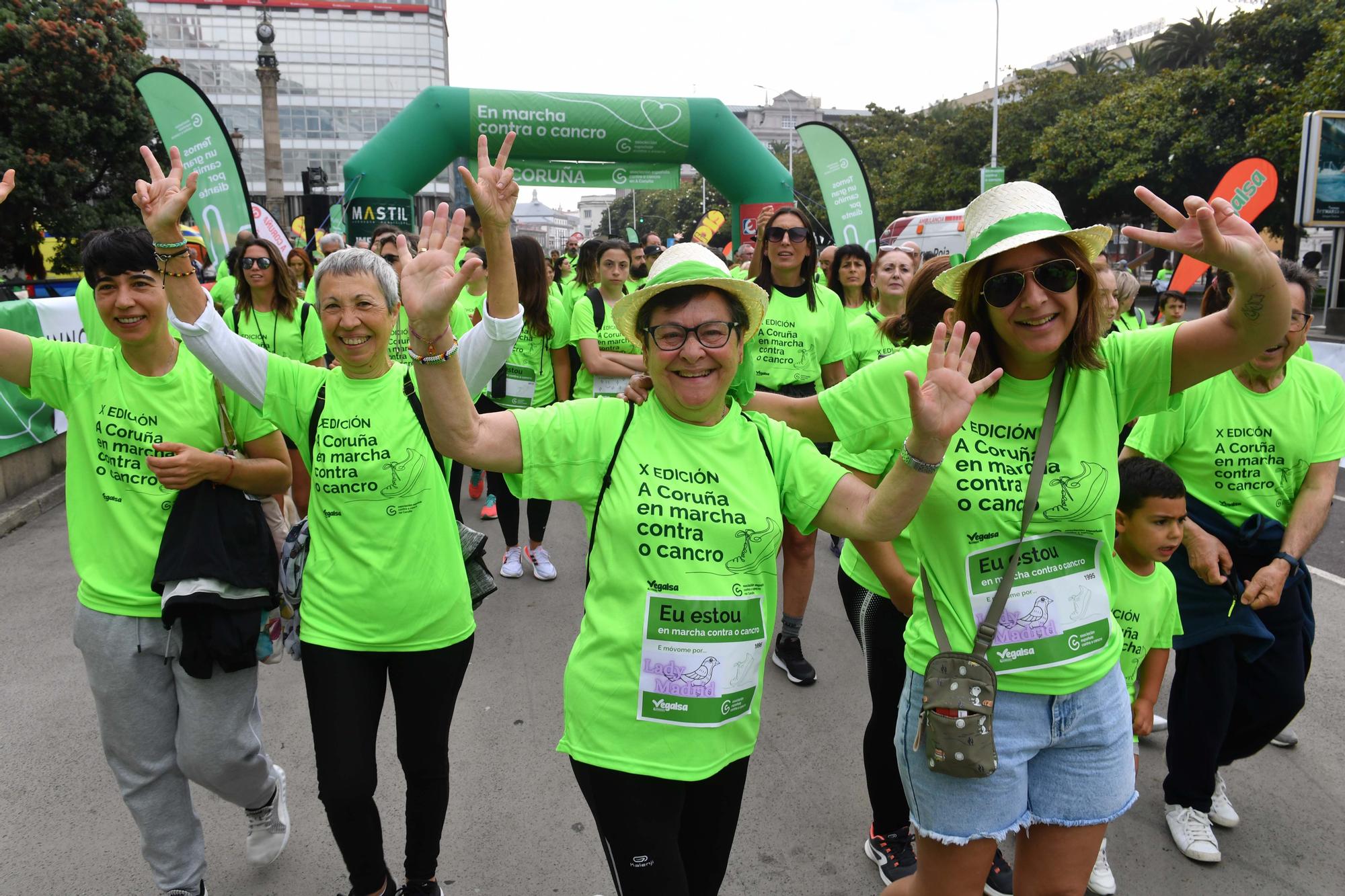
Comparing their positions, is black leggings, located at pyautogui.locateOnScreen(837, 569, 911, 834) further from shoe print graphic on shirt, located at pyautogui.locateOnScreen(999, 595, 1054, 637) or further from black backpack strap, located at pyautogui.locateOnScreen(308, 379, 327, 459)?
black backpack strap, located at pyautogui.locateOnScreen(308, 379, 327, 459)

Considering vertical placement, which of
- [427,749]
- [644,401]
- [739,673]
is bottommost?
[427,749]

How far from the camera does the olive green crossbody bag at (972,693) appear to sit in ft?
6.82

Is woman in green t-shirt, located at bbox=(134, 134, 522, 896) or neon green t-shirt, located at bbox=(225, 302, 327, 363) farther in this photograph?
neon green t-shirt, located at bbox=(225, 302, 327, 363)

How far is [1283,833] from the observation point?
3.36 metres

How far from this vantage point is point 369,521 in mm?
2664

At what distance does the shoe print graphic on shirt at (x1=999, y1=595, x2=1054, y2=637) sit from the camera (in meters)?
2.14

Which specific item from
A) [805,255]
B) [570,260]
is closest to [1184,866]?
[805,255]

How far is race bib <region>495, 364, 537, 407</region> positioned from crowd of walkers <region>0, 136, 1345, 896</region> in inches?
101

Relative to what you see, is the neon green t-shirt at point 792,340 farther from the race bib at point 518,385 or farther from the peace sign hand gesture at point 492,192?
the peace sign hand gesture at point 492,192

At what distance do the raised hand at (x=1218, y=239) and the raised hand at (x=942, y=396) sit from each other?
0.43 m

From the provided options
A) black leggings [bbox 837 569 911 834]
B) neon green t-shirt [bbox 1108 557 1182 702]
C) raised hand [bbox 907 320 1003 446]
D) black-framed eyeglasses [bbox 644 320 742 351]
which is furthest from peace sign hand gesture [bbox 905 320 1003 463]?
neon green t-shirt [bbox 1108 557 1182 702]

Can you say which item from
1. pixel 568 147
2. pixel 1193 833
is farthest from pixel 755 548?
pixel 568 147

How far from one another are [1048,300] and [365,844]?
88.2 inches

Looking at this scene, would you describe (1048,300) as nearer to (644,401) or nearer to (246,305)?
(644,401)
